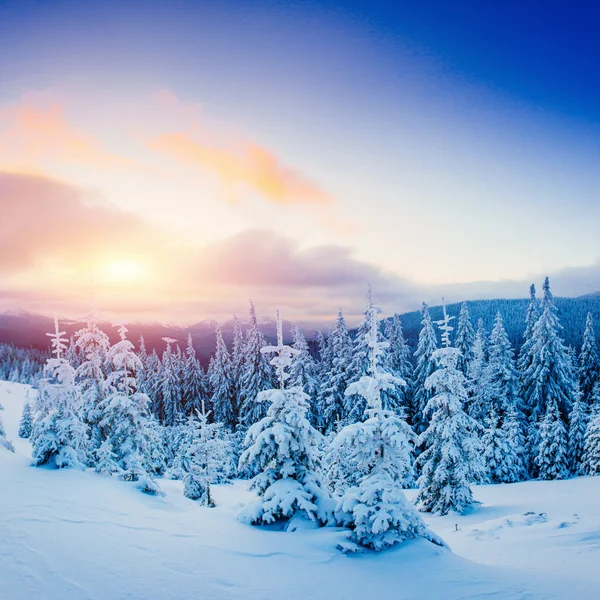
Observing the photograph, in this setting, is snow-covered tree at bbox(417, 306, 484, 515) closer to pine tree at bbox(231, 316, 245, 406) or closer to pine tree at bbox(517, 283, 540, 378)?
pine tree at bbox(517, 283, 540, 378)

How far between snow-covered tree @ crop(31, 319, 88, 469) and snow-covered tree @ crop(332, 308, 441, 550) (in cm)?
1230

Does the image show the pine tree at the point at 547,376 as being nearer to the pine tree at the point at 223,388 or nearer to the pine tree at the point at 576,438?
the pine tree at the point at 576,438

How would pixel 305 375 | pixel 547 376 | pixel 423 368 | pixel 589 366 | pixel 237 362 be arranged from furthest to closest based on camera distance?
pixel 237 362
pixel 305 375
pixel 589 366
pixel 423 368
pixel 547 376

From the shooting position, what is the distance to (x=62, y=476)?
15.6 m

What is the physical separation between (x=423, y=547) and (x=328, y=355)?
33.9m

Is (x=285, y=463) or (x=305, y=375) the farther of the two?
(x=305, y=375)

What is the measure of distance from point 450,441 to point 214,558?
15.3 m

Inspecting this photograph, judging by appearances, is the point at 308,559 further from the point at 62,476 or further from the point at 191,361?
the point at 191,361

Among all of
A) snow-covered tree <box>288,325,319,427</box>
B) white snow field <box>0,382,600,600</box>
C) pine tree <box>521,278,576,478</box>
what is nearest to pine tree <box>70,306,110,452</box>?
white snow field <box>0,382,600,600</box>

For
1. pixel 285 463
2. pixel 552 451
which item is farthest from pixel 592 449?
pixel 285 463

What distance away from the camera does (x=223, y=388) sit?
157ft

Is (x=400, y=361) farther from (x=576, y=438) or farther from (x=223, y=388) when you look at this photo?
(x=223, y=388)

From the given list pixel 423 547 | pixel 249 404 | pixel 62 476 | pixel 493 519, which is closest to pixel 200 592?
pixel 423 547

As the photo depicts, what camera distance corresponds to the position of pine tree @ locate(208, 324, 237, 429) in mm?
47688
